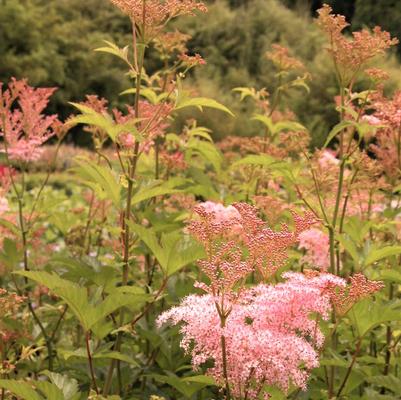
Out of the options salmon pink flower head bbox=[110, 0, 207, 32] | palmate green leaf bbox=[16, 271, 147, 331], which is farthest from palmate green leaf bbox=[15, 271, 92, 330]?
salmon pink flower head bbox=[110, 0, 207, 32]

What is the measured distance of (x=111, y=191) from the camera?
2227mm

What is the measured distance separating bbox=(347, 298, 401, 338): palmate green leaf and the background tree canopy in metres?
16.8

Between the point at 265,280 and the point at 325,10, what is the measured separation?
1063 millimetres

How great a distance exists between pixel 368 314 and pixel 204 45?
29.8m

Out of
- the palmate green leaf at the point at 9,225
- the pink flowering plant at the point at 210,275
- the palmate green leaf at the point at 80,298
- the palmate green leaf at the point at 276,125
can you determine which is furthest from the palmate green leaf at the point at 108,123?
the palmate green leaf at the point at 276,125

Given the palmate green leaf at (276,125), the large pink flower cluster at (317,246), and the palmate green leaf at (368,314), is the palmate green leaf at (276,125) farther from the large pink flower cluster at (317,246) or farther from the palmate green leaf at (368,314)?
the palmate green leaf at (368,314)

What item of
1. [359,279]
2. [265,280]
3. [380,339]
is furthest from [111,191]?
[380,339]

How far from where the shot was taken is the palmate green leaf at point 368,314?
6.36 feet

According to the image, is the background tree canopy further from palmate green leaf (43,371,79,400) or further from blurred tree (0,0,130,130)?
palmate green leaf (43,371,79,400)

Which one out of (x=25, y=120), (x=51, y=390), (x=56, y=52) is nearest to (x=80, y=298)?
(x=51, y=390)

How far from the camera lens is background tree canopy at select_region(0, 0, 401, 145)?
74.3 feet

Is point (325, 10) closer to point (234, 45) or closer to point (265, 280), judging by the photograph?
point (265, 280)

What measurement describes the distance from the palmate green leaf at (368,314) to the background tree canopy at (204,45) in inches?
659

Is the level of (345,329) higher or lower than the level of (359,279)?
lower
